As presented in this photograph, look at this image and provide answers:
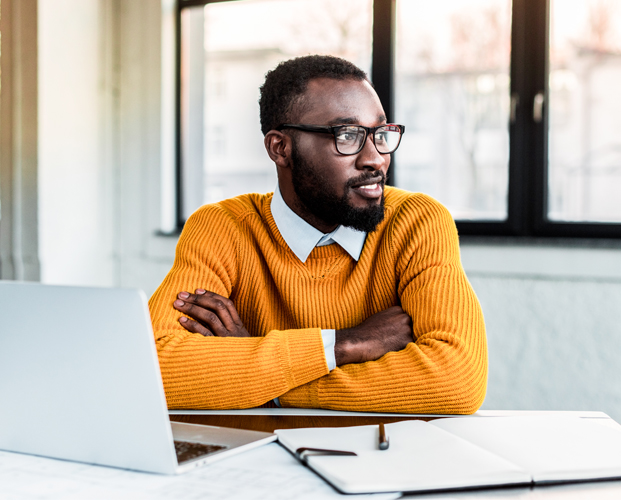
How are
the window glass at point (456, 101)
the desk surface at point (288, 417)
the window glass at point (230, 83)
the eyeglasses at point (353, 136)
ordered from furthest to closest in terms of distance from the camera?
the window glass at point (230, 83), the window glass at point (456, 101), the eyeglasses at point (353, 136), the desk surface at point (288, 417)

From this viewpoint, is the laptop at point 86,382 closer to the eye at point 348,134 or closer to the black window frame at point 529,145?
the eye at point 348,134

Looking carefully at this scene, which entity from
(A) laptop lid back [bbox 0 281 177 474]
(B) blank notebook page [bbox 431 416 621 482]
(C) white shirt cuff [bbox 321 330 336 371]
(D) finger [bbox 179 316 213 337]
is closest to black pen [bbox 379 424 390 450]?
(B) blank notebook page [bbox 431 416 621 482]

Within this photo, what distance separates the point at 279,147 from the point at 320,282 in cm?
37

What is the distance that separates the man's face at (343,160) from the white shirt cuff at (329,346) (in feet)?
1.07

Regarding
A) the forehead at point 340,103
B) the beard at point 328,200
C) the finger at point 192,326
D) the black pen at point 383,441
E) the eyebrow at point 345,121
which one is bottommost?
the black pen at point 383,441

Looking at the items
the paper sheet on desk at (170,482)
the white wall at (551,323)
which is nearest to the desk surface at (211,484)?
the paper sheet on desk at (170,482)

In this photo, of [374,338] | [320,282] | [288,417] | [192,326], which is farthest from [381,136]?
[288,417]

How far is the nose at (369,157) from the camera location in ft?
4.62

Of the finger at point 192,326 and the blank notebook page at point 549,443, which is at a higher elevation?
the finger at point 192,326

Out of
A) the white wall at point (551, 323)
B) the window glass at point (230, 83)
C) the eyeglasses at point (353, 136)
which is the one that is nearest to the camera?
the eyeglasses at point (353, 136)

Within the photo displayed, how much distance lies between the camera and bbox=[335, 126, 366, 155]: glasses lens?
1408mm

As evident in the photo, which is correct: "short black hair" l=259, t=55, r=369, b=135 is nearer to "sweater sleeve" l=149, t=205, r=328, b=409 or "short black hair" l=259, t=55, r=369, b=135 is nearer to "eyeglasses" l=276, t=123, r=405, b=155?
"eyeglasses" l=276, t=123, r=405, b=155

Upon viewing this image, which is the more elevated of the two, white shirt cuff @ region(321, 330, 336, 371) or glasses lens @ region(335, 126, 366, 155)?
glasses lens @ region(335, 126, 366, 155)

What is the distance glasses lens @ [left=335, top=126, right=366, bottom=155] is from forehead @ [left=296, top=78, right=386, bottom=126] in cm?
3
